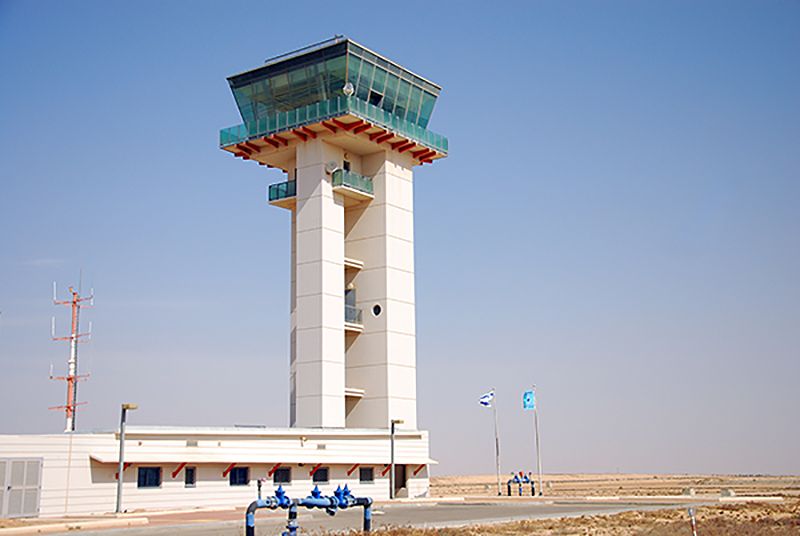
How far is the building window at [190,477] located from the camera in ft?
142

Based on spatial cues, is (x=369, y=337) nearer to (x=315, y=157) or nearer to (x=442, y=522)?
(x=315, y=157)

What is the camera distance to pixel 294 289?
57.0 metres

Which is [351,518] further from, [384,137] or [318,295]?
[384,137]

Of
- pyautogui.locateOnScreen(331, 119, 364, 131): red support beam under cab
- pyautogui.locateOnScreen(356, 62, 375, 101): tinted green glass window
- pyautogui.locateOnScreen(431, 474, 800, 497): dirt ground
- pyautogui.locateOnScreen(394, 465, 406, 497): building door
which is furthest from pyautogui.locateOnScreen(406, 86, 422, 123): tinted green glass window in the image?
pyautogui.locateOnScreen(431, 474, 800, 497): dirt ground

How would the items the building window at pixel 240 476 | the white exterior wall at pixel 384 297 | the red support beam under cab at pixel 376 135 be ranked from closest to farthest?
the building window at pixel 240 476 → the white exterior wall at pixel 384 297 → the red support beam under cab at pixel 376 135

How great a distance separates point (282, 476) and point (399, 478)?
9.36 metres

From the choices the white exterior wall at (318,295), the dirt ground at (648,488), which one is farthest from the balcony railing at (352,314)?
the dirt ground at (648,488)

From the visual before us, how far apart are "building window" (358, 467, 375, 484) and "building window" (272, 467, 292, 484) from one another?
5.21 metres

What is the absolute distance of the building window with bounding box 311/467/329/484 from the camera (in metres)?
48.5

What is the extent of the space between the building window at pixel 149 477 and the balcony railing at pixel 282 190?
70.0ft

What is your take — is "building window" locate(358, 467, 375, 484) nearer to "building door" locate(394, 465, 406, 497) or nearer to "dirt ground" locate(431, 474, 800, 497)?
"building door" locate(394, 465, 406, 497)

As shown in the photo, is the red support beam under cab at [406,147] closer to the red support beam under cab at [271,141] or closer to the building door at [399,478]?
the red support beam under cab at [271,141]

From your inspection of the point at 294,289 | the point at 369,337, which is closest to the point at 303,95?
the point at 294,289

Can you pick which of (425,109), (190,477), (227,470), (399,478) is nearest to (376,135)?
(425,109)
